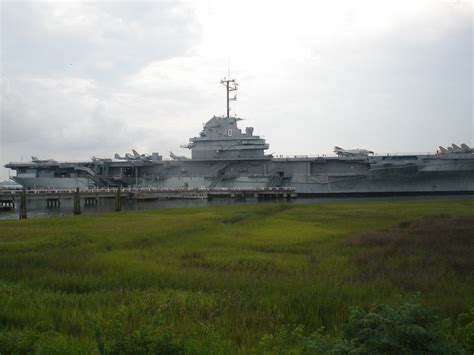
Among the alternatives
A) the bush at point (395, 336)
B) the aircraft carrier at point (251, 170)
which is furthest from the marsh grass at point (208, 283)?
the aircraft carrier at point (251, 170)

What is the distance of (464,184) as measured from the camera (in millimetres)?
47812

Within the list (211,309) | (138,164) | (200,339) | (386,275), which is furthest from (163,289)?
(138,164)

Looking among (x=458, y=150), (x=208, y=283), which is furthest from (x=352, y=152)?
(x=208, y=283)

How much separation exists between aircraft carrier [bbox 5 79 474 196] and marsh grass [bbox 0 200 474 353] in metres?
35.5

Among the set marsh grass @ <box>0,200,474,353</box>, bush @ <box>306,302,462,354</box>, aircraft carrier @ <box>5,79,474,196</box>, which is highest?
aircraft carrier @ <box>5,79,474,196</box>

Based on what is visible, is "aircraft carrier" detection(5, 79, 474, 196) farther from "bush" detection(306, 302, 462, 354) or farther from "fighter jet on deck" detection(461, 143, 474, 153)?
"bush" detection(306, 302, 462, 354)

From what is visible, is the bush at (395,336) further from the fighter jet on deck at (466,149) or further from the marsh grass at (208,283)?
the fighter jet on deck at (466,149)

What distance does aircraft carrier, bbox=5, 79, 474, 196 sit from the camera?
48.1 metres

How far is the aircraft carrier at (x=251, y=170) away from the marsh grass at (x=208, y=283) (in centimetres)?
3555

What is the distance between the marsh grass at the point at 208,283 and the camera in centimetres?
538

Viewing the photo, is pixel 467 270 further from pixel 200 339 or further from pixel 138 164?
pixel 138 164

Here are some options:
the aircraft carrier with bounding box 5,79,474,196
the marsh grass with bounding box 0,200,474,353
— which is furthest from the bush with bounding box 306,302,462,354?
the aircraft carrier with bounding box 5,79,474,196

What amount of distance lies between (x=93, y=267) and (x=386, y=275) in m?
6.21

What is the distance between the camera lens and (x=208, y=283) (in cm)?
809
